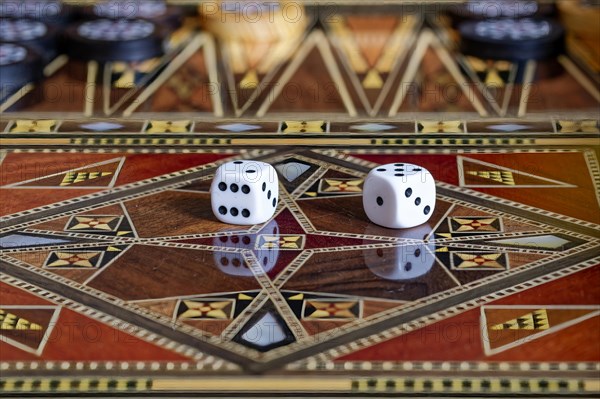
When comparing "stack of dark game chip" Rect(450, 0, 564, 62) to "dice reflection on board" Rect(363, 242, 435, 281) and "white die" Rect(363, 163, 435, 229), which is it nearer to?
"white die" Rect(363, 163, 435, 229)

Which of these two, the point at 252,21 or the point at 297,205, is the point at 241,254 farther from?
the point at 252,21

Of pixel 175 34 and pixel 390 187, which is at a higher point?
pixel 175 34

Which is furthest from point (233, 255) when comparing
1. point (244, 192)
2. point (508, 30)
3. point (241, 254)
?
point (508, 30)

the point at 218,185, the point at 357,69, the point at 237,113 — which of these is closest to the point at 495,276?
the point at 218,185

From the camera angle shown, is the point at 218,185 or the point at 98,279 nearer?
the point at 98,279

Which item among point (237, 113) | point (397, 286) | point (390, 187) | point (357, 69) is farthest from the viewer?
point (357, 69)

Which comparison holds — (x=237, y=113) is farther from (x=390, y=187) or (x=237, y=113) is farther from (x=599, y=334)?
(x=599, y=334)
